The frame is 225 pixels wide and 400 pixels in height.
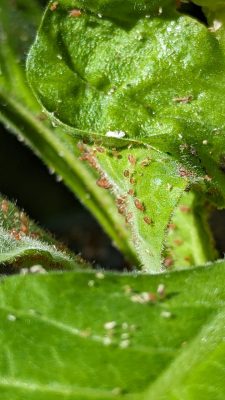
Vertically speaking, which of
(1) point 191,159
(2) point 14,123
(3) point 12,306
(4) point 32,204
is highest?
(1) point 191,159

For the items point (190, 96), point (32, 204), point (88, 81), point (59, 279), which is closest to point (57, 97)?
point (88, 81)

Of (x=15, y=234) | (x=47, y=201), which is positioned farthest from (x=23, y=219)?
(x=47, y=201)

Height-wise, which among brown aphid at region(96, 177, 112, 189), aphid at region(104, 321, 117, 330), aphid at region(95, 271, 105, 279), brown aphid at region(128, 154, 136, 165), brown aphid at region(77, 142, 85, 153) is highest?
aphid at region(95, 271, 105, 279)

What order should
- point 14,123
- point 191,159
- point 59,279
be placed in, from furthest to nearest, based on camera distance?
point 14,123 < point 191,159 < point 59,279

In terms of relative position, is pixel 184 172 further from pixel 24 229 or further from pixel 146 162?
pixel 24 229

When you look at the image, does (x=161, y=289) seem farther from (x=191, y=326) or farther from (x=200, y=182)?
(x=200, y=182)

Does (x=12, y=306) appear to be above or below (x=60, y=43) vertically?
below

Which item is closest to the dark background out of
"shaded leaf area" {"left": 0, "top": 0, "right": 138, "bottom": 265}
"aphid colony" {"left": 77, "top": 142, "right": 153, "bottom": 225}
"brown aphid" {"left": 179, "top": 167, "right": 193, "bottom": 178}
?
"shaded leaf area" {"left": 0, "top": 0, "right": 138, "bottom": 265}

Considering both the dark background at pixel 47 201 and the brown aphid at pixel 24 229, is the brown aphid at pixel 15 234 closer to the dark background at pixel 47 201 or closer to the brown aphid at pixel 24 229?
the brown aphid at pixel 24 229

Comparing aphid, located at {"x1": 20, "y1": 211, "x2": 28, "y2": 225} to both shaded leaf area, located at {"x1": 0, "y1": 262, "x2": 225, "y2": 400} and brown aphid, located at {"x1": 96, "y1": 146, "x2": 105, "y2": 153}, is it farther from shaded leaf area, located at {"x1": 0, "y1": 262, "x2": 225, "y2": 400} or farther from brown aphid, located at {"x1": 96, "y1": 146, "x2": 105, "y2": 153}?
shaded leaf area, located at {"x1": 0, "y1": 262, "x2": 225, "y2": 400}
